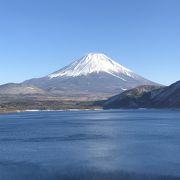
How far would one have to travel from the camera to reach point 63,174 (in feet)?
141

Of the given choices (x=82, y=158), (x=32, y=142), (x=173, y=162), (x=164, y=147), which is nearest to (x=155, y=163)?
(x=173, y=162)

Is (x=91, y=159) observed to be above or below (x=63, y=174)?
above

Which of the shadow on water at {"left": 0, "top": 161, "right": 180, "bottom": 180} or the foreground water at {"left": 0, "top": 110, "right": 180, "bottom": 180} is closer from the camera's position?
the shadow on water at {"left": 0, "top": 161, "right": 180, "bottom": 180}

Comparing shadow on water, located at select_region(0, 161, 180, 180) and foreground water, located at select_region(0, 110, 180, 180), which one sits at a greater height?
foreground water, located at select_region(0, 110, 180, 180)

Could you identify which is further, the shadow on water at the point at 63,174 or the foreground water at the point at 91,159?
the foreground water at the point at 91,159

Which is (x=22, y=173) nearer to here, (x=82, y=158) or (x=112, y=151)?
(x=82, y=158)

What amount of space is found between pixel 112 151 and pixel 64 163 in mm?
9562

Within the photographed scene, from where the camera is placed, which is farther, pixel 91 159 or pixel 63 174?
pixel 91 159

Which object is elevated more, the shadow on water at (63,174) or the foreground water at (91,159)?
the foreground water at (91,159)

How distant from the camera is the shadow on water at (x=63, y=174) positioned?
134 feet

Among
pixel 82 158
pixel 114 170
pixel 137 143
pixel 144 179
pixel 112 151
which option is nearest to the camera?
pixel 144 179

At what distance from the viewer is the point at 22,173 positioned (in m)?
43.9

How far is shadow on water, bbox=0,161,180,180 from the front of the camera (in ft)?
134

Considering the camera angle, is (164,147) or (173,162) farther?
(164,147)
